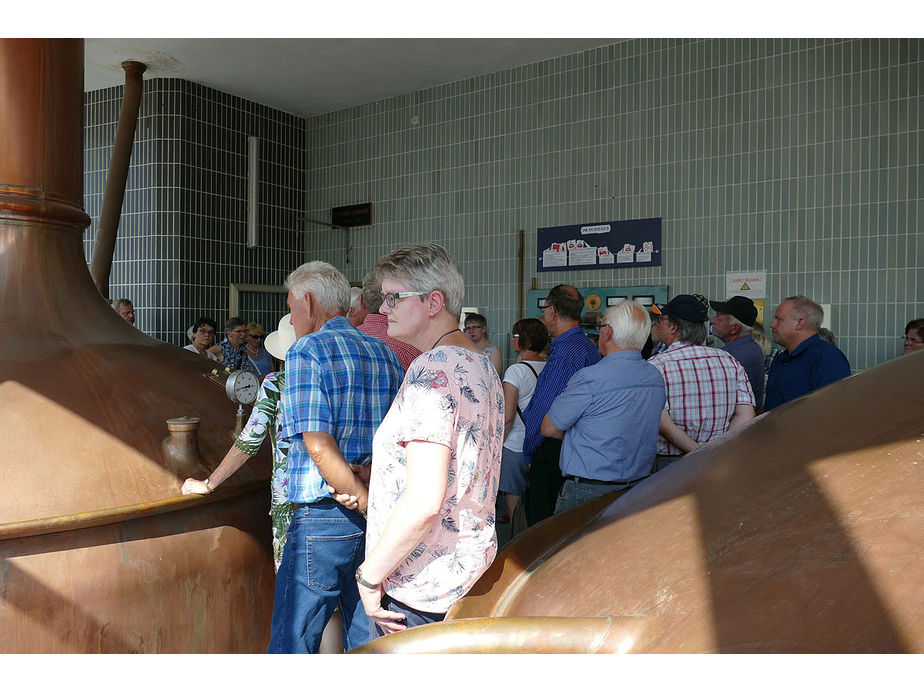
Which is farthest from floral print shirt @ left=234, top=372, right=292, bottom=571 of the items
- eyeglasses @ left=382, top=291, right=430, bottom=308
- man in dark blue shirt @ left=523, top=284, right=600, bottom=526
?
man in dark blue shirt @ left=523, top=284, right=600, bottom=526

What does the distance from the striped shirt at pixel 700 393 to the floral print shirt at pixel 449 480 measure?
1.76 metres

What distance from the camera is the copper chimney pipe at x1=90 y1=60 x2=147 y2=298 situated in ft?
11.3

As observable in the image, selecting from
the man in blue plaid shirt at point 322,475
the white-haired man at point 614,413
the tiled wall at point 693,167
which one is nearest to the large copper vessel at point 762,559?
the man in blue plaid shirt at point 322,475

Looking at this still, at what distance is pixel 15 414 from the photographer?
2131 millimetres

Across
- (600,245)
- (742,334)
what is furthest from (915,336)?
(600,245)

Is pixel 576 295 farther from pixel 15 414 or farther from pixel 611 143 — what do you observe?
pixel 611 143

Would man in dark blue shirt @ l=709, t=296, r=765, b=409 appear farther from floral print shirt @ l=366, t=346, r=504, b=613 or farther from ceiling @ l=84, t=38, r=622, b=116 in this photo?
ceiling @ l=84, t=38, r=622, b=116

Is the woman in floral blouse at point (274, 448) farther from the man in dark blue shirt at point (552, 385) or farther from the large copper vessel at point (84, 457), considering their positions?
the man in dark blue shirt at point (552, 385)

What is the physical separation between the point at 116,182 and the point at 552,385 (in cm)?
225

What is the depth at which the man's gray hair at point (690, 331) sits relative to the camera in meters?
3.43

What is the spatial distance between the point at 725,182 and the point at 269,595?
5.29 meters

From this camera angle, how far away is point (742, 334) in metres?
4.34

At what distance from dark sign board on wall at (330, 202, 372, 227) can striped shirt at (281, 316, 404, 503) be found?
6576 millimetres

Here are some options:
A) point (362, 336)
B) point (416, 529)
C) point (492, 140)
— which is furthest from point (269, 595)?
point (492, 140)
